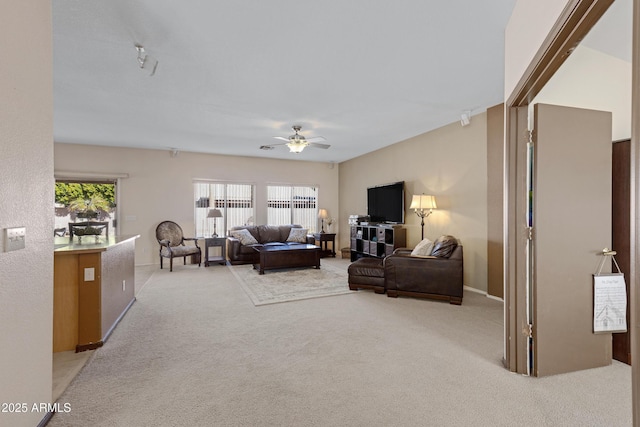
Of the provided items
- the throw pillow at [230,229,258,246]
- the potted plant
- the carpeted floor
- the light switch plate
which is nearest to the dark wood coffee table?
the throw pillow at [230,229,258,246]

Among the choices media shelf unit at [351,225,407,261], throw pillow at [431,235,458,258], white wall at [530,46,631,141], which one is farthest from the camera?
media shelf unit at [351,225,407,261]

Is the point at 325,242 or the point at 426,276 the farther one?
the point at 325,242

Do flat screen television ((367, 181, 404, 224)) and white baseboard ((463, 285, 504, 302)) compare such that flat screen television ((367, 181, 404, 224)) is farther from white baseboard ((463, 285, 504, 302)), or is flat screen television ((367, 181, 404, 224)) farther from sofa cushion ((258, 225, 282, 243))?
sofa cushion ((258, 225, 282, 243))

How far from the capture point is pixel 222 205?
25.1ft

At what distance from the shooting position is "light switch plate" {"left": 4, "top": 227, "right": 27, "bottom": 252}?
52.1 inches

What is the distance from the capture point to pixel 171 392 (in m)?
2.02

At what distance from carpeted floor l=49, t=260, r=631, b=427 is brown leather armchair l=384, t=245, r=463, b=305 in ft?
1.36

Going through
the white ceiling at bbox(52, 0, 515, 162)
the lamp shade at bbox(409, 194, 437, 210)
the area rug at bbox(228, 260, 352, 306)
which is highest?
the white ceiling at bbox(52, 0, 515, 162)

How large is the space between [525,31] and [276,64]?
7.08 feet

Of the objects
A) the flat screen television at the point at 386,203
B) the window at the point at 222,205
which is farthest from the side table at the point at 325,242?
the window at the point at 222,205

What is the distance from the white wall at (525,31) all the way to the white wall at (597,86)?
15.1 inches

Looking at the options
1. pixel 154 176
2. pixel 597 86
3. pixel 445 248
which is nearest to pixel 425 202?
pixel 445 248

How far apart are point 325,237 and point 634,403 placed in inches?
284

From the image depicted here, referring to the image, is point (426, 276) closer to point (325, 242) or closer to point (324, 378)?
point (324, 378)
